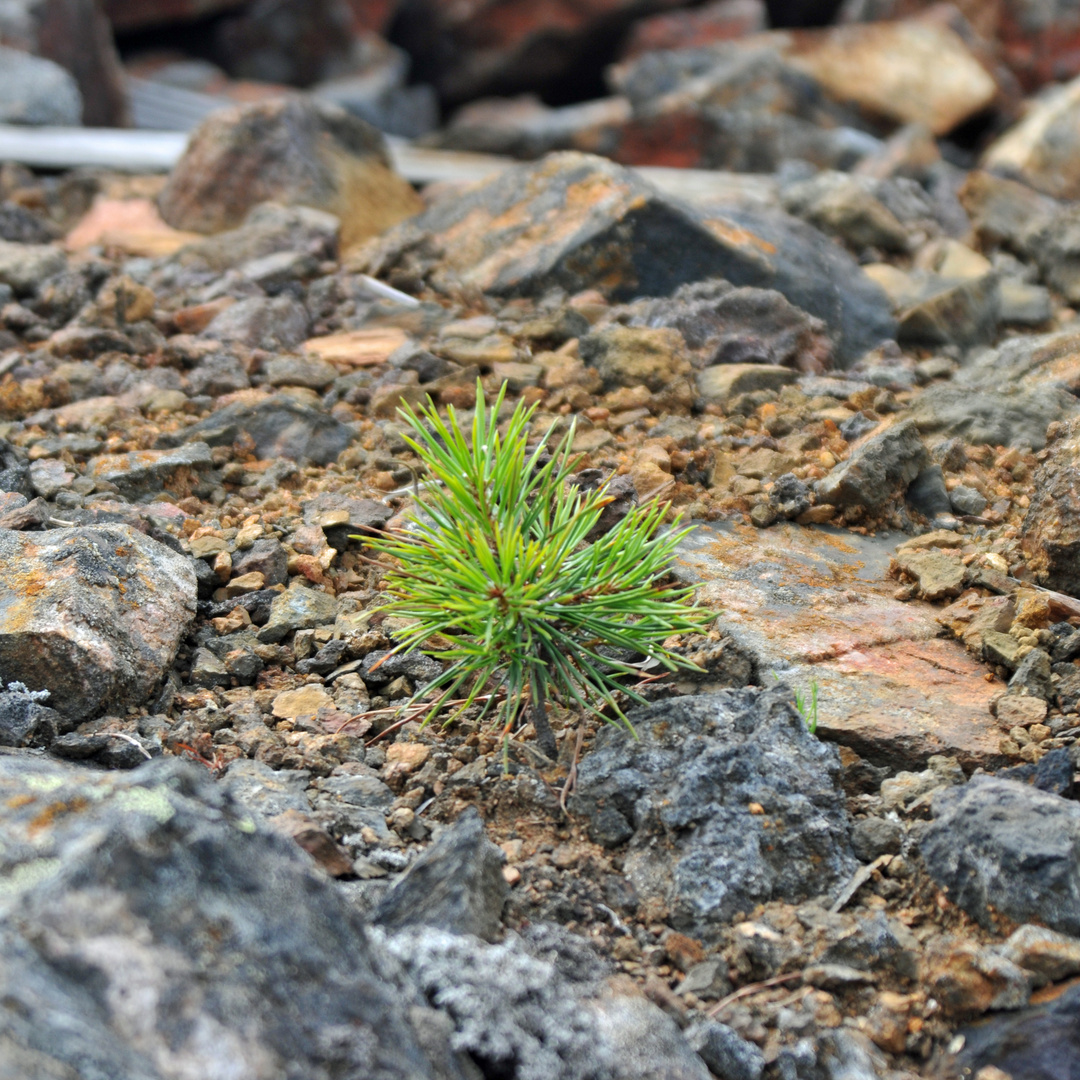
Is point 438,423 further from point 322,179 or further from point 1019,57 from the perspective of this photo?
point 1019,57

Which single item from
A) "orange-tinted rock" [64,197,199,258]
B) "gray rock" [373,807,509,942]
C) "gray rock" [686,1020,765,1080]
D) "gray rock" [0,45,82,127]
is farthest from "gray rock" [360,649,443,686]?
"gray rock" [0,45,82,127]

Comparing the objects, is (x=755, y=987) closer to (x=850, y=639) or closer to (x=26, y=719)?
(x=850, y=639)

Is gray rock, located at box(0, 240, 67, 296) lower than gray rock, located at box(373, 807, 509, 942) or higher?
higher

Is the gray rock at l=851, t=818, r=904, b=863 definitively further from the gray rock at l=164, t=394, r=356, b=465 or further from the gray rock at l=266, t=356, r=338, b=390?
the gray rock at l=266, t=356, r=338, b=390

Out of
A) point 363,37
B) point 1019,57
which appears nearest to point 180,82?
point 363,37

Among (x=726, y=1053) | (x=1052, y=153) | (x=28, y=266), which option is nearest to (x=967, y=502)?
(x=726, y=1053)
